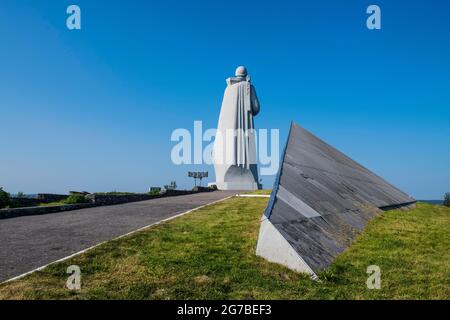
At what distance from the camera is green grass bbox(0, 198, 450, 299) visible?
421 cm

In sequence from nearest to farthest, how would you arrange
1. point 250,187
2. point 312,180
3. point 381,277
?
point 381,277
point 312,180
point 250,187

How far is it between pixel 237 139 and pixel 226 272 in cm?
3982

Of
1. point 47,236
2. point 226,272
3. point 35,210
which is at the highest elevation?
point 35,210

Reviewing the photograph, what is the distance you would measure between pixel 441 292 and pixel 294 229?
2011mm

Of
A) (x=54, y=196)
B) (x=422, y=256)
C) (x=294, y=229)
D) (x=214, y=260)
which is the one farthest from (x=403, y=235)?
(x=54, y=196)

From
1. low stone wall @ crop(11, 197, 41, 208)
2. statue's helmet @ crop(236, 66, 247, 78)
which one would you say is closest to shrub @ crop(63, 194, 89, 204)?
low stone wall @ crop(11, 197, 41, 208)

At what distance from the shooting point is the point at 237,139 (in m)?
44.6

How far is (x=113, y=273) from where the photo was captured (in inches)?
196

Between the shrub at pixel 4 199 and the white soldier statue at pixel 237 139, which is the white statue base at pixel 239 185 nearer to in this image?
the white soldier statue at pixel 237 139

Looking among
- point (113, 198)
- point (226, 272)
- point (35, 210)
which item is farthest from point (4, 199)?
point (226, 272)

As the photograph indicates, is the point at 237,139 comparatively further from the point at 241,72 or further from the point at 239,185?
the point at 241,72

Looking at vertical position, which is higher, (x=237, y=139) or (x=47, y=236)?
(x=237, y=139)

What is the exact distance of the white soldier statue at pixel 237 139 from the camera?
143ft
